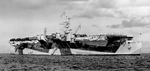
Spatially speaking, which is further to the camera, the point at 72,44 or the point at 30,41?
the point at 30,41

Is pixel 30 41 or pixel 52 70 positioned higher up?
pixel 30 41

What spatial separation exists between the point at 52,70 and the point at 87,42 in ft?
108

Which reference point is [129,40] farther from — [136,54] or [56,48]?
[56,48]

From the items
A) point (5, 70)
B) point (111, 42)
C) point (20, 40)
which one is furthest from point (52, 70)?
point (20, 40)

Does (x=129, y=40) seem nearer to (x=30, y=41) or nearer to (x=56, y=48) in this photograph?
(x=56, y=48)

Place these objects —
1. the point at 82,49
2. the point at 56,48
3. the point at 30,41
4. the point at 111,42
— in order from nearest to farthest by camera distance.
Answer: the point at 111,42 → the point at 82,49 → the point at 56,48 → the point at 30,41

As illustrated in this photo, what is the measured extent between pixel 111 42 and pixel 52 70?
31232 millimetres

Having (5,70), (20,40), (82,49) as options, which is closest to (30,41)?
(20,40)

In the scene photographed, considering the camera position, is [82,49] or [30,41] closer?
[82,49]

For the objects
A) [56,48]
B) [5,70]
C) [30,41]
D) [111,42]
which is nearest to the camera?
[5,70]

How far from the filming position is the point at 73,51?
2397 inches

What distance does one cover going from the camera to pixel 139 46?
55.6 m

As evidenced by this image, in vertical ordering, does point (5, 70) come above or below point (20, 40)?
below

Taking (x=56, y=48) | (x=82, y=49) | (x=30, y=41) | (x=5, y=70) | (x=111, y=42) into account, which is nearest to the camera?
(x=5, y=70)
